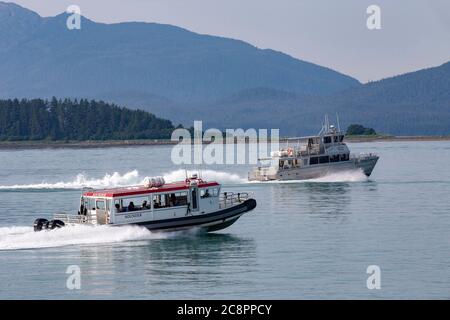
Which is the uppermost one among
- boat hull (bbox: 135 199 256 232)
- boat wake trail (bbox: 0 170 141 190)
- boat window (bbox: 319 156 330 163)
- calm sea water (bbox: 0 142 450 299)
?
boat window (bbox: 319 156 330 163)

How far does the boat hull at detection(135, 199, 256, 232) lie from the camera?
49531 millimetres

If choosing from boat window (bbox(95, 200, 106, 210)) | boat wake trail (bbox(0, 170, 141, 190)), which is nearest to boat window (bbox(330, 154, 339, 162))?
boat wake trail (bbox(0, 170, 141, 190))

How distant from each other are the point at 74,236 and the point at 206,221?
280 inches

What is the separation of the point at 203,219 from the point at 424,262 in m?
12.9

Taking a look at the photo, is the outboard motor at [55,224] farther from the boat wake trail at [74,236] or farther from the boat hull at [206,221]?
the boat hull at [206,221]

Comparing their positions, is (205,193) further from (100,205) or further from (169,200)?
(100,205)

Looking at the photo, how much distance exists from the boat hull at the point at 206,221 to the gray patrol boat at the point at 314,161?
3897 cm

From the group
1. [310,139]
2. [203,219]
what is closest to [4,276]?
[203,219]

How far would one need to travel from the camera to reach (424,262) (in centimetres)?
4262

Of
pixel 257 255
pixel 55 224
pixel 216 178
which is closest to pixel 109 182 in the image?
pixel 216 178

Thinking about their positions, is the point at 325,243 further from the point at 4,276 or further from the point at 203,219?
the point at 4,276

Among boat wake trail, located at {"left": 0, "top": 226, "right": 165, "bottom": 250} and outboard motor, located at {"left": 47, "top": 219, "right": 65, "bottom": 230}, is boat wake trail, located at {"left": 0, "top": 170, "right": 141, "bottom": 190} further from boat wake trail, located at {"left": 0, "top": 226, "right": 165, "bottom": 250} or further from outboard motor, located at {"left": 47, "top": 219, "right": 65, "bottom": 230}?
outboard motor, located at {"left": 47, "top": 219, "right": 65, "bottom": 230}

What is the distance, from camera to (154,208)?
163 ft
